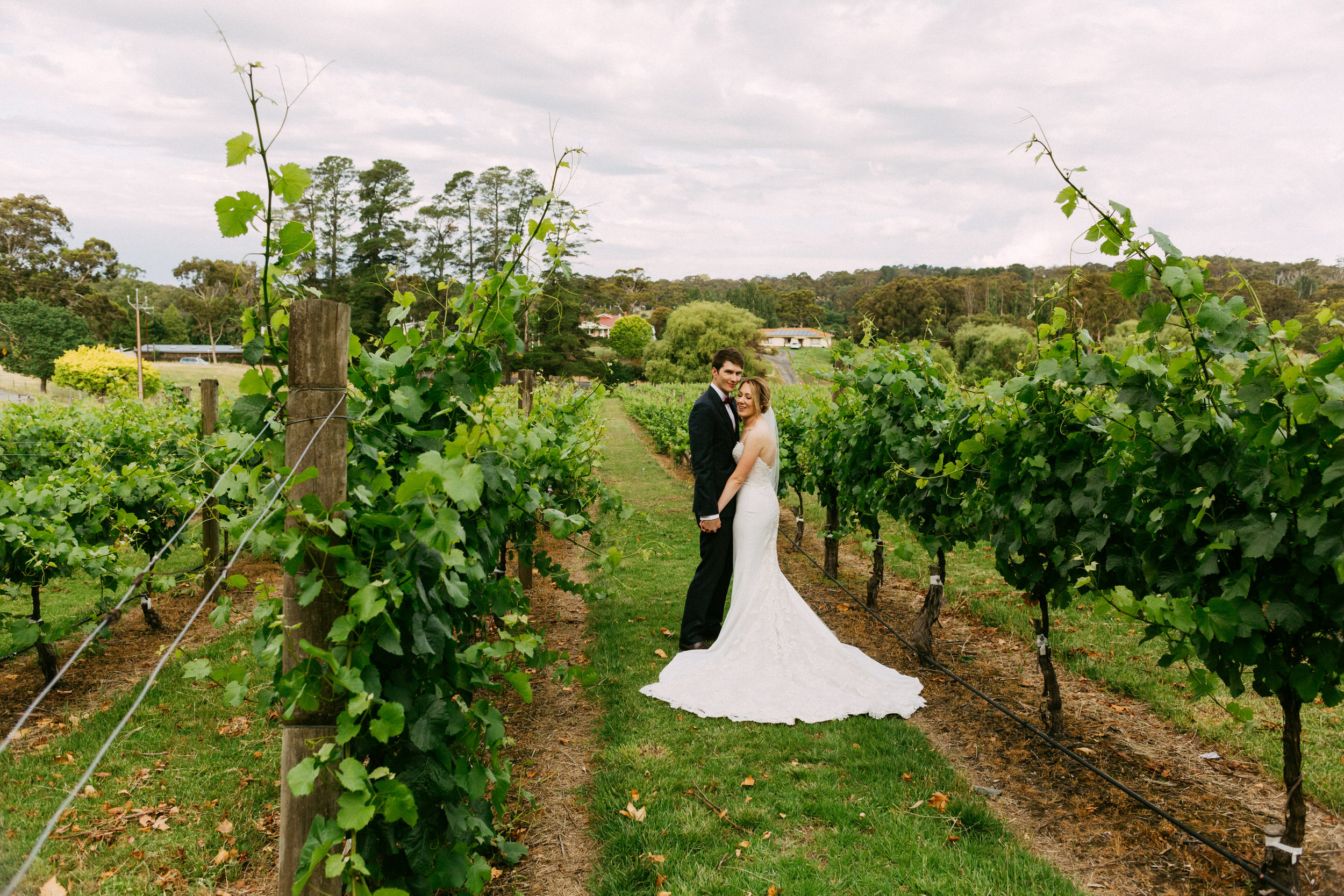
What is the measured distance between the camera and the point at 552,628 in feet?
22.8

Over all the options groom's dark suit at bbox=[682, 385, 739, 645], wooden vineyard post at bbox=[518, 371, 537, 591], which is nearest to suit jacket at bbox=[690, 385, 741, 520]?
groom's dark suit at bbox=[682, 385, 739, 645]

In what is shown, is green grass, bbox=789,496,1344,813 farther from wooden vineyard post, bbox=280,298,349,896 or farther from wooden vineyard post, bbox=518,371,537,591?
wooden vineyard post, bbox=518,371,537,591

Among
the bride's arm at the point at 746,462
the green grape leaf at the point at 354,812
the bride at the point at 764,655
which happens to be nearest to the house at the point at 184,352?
the bride's arm at the point at 746,462

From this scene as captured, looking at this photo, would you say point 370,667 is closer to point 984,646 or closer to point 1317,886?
point 1317,886

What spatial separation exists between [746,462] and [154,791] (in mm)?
4105

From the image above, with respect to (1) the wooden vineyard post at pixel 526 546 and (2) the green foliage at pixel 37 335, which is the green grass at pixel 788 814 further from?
(2) the green foliage at pixel 37 335

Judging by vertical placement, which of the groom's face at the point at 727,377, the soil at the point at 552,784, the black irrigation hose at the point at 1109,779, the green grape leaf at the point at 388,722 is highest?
the groom's face at the point at 727,377

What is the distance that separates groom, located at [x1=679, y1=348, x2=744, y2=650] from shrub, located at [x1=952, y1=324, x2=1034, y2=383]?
39.4 metres

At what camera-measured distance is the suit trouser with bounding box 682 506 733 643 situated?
6059 millimetres

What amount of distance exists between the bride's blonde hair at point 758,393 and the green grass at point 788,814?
1983 mm

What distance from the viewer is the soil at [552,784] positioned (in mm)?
3314

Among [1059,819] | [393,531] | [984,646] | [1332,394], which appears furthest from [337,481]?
[984,646]

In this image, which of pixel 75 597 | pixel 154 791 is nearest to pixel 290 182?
pixel 154 791

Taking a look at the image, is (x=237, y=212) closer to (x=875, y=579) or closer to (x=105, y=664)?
(x=105, y=664)
